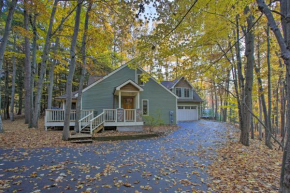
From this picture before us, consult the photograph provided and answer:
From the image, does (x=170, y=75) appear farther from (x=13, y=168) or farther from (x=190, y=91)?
(x=190, y=91)

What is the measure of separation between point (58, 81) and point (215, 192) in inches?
1048

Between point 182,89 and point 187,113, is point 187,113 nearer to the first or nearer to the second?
point 187,113

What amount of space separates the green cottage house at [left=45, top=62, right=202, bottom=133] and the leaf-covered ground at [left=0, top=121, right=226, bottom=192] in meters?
4.62

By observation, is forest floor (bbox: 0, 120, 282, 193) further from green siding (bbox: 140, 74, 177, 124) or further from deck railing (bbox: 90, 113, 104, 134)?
green siding (bbox: 140, 74, 177, 124)

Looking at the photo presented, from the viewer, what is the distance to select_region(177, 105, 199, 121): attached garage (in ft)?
66.9

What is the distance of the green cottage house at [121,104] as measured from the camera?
37.0 ft

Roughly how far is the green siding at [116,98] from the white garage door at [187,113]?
13.4ft

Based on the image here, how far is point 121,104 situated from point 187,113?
9890mm

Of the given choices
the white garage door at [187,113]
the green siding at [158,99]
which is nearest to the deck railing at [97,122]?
the green siding at [158,99]

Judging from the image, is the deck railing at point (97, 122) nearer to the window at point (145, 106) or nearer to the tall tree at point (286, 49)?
the window at point (145, 106)

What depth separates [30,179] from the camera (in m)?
3.66

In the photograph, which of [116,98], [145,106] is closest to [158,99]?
[145,106]

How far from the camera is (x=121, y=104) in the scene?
14.8 m

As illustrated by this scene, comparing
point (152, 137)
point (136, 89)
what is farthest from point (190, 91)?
point (152, 137)
